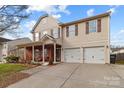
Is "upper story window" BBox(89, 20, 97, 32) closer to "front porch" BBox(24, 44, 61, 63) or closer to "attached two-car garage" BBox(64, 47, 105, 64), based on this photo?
"attached two-car garage" BBox(64, 47, 105, 64)

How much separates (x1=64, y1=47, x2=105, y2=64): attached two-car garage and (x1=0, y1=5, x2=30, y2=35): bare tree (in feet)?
27.0

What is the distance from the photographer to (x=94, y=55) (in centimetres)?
2097

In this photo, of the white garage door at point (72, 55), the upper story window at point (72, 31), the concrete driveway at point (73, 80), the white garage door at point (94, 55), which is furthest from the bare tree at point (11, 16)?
the white garage door at point (94, 55)

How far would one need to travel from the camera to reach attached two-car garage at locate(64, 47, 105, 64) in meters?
20.3

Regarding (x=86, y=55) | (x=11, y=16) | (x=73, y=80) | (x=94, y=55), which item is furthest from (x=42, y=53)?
(x=73, y=80)

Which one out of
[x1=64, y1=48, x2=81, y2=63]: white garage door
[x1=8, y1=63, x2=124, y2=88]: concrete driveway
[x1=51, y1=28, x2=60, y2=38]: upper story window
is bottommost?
[x1=8, y1=63, x2=124, y2=88]: concrete driveway

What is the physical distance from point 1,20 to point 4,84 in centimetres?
837

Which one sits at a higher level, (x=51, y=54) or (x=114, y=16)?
(x=114, y=16)

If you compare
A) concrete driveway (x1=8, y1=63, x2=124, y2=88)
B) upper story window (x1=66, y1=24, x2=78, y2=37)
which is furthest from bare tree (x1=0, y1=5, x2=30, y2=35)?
upper story window (x1=66, y1=24, x2=78, y2=37)

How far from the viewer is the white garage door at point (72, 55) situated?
74.2ft

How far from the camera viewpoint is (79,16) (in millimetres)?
22578

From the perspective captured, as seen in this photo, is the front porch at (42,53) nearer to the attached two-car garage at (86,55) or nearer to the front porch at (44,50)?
the front porch at (44,50)

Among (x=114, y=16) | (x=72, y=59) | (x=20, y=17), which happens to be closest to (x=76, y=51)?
(x=72, y=59)
